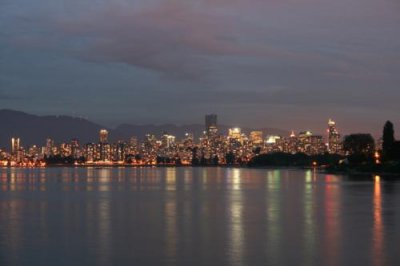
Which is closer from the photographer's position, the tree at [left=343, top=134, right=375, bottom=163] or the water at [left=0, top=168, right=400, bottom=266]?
the water at [left=0, top=168, right=400, bottom=266]

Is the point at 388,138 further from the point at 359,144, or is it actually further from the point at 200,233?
the point at 200,233

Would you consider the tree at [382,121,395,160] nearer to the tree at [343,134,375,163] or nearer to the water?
the tree at [343,134,375,163]

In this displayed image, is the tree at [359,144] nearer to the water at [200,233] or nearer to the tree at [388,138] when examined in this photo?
the tree at [388,138]

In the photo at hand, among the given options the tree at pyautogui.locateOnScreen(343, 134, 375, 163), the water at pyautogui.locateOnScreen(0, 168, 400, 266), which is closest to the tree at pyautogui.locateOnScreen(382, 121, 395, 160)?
the tree at pyautogui.locateOnScreen(343, 134, 375, 163)

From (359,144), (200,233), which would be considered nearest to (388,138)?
(359,144)

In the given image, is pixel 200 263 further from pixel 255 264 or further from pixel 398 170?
pixel 398 170

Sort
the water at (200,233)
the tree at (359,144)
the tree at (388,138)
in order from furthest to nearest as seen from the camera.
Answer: the tree at (359,144), the tree at (388,138), the water at (200,233)

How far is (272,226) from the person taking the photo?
85.6ft

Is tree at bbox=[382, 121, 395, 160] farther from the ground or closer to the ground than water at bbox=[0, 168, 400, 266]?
farther from the ground

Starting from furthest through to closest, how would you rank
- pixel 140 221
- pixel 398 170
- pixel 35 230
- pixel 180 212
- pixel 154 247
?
pixel 398 170, pixel 180 212, pixel 140 221, pixel 35 230, pixel 154 247

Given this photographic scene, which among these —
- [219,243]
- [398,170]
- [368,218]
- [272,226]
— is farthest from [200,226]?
[398,170]

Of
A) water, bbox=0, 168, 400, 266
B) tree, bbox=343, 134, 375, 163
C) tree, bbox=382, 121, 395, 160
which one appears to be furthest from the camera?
tree, bbox=343, 134, 375, 163

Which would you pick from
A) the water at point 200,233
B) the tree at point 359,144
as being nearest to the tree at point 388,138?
the tree at point 359,144

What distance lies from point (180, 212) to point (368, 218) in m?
8.69
